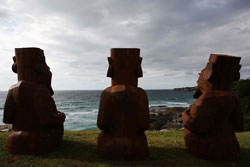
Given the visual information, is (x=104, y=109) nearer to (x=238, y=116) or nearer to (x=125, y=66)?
(x=125, y=66)

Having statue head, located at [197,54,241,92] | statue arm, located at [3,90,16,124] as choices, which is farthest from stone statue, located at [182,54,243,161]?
statue arm, located at [3,90,16,124]

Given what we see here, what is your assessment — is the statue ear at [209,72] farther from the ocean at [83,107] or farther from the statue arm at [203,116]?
the ocean at [83,107]

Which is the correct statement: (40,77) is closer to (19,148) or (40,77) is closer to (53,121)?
(53,121)

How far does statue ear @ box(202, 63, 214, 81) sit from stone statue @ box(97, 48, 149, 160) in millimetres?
1638

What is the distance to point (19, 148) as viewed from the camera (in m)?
4.36

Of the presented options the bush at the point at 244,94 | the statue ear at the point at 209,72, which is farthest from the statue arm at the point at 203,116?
the bush at the point at 244,94

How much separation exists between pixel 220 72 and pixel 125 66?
2314mm

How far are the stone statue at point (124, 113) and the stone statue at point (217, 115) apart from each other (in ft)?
4.17

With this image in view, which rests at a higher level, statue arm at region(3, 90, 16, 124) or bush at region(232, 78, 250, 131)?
statue arm at region(3, 90, 16, 124)

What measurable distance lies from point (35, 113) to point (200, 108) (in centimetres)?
415

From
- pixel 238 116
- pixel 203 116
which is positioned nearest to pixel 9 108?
pixel 203 116

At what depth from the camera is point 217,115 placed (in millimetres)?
4109

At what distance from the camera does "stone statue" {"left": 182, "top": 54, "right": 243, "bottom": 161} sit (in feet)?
13.4

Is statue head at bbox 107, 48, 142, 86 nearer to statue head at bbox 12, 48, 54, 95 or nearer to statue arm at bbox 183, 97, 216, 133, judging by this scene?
statue arm at bbox 183, 97, 216, 133
